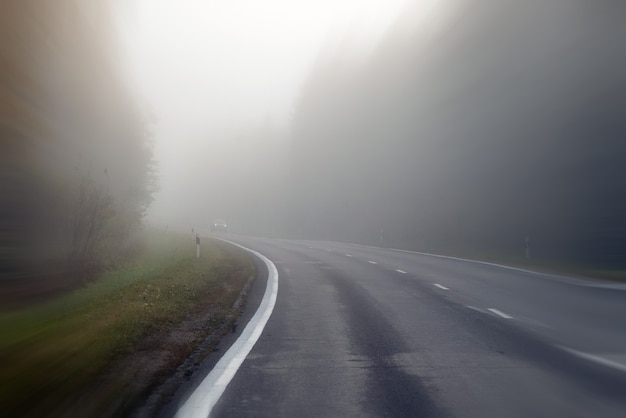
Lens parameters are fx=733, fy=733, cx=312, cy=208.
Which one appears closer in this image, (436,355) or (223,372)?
(223,372)

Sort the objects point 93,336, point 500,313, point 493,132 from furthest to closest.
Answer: point 493,132, point 500,313, point 93,336

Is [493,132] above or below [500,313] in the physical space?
above

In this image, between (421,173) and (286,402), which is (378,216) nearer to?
(421,173)

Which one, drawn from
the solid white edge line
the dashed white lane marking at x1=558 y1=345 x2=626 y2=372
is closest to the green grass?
the solid white edge line

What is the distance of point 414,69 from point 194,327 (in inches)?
1810

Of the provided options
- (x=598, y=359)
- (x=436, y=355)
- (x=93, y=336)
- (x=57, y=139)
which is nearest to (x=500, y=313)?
(x=598, y=359)

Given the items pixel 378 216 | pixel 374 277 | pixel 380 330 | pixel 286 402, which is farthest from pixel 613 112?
pixel 378 216

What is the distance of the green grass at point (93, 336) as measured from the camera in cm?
682

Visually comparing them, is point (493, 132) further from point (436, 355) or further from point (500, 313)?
point (436, 355)

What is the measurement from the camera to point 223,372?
851 centimetres

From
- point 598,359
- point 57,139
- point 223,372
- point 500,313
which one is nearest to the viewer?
point 223,372

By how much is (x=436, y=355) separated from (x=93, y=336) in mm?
4689

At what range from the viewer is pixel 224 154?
5089 inches

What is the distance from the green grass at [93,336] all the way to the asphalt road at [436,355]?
1236 millimetres
